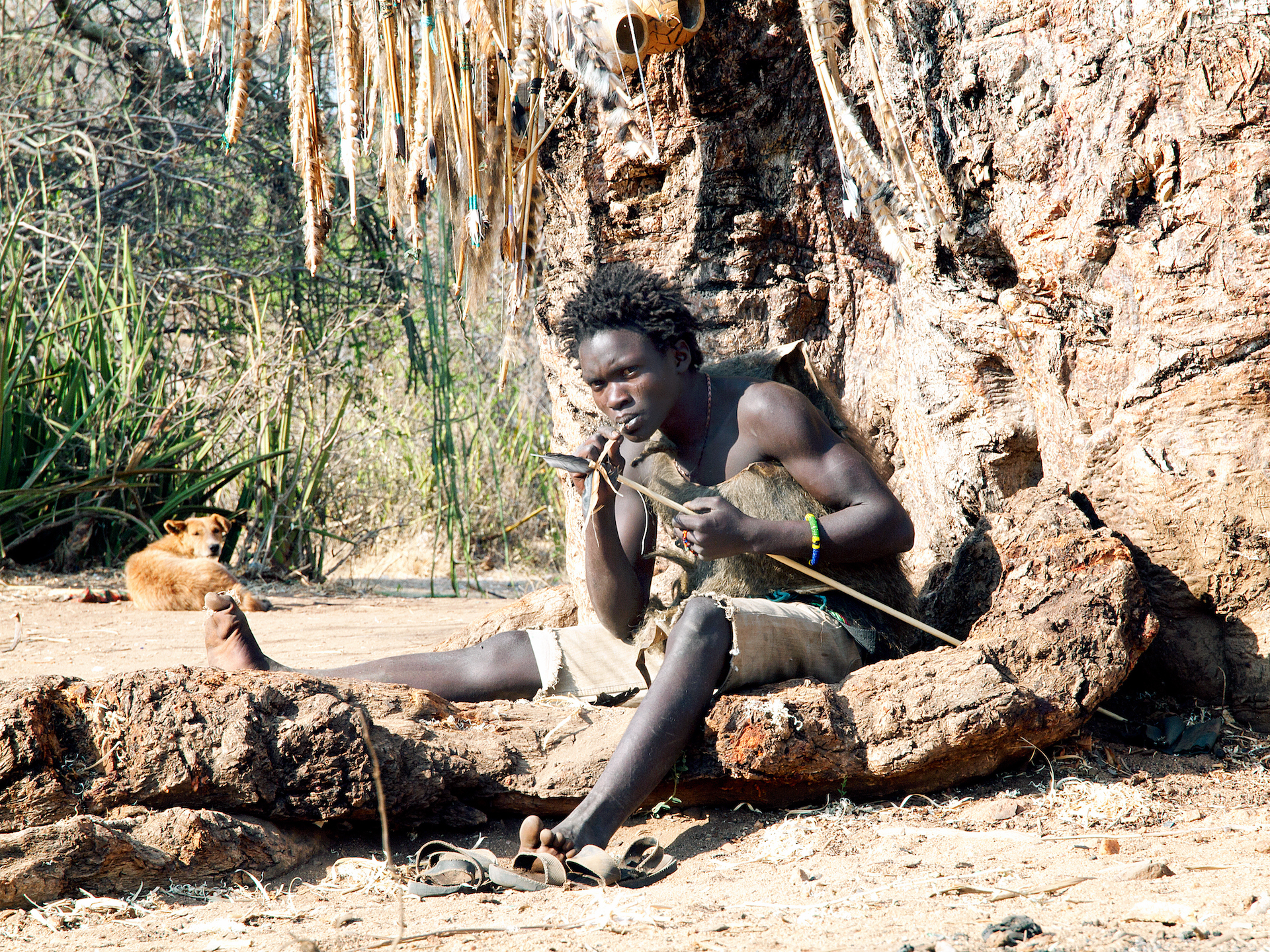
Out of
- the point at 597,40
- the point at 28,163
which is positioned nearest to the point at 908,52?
the point at 597,40

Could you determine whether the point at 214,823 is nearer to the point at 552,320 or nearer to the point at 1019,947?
the point at 1019,947

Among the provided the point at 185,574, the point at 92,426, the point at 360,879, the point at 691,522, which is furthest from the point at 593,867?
the point at 92,426

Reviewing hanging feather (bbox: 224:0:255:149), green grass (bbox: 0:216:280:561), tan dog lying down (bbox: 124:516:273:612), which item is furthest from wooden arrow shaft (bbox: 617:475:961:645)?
green grass (bbox: 0:216:280:561)

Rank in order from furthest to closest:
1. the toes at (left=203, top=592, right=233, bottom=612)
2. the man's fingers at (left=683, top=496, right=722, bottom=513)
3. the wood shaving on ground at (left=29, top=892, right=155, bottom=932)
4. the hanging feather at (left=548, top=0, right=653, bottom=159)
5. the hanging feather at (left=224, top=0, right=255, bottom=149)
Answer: the hanging feather at (left=224, top=0, right=255, bottom=149), the hanging feather at (left=548, top=0, right=653, bottom=159), the toes at (left=203, top=592, right=233, bottom=612), the man's fingers at (left=683, top=496, right=722, bottom=513), the wood shaving on ground at (left=29, top=892, right=155, bottom=932)

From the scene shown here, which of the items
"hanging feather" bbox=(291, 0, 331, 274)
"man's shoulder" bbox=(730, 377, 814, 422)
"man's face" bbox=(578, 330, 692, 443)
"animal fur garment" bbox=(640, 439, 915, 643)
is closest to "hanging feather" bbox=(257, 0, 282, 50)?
"hanging feather" bbox=(291, 0, 331, 274)

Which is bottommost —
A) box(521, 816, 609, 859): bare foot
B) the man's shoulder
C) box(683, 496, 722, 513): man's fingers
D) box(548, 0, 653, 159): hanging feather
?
box(521, 816, 609, 859): bare foot

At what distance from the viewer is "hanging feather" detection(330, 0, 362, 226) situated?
3555 millimetres

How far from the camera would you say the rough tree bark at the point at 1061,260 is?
2.65 meters

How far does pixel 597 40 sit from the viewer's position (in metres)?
3.17

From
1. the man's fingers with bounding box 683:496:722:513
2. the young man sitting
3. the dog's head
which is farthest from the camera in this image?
the dog's head

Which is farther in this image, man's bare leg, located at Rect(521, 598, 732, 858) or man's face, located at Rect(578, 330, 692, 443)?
man's face, located at Rect(578, 330, 692, 443)

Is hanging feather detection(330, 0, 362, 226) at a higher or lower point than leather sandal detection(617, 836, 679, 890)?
higher

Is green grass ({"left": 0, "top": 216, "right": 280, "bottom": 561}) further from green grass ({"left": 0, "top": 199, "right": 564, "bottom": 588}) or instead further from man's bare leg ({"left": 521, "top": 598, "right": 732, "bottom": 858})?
man's bare leg ({"left": 521, "top": 598, "right": 732, "bottom": 858})

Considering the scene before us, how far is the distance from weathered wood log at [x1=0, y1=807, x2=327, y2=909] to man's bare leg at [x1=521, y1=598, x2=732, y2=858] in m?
0.60
